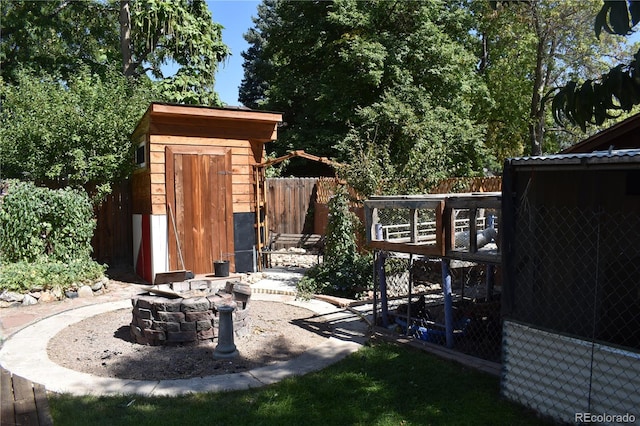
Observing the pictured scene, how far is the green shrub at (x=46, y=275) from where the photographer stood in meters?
7.51

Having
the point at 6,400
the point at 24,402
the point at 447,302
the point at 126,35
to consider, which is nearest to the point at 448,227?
the point at 447,302

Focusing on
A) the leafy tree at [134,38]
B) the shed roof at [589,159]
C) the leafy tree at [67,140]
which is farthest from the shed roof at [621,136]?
the leafy tree at [134,38]

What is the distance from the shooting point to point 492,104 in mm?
20906

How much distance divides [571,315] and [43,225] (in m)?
8.08

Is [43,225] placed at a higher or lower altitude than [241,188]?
lower

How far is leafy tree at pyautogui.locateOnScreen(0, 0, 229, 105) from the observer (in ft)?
48.6

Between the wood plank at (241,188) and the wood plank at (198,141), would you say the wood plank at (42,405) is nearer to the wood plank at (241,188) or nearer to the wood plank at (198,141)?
the wood plank at (198,141)

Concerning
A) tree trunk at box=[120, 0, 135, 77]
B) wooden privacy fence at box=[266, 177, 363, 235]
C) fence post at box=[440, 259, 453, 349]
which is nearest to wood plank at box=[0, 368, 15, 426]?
fence post at box=[440, 259, 453, 349]

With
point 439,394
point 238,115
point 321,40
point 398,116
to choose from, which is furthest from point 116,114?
point 321,40

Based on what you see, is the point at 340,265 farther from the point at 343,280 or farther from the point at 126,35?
the point at 126,35

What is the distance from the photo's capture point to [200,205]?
29.3 ft

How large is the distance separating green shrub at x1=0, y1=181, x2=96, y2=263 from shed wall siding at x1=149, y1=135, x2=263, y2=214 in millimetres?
1464

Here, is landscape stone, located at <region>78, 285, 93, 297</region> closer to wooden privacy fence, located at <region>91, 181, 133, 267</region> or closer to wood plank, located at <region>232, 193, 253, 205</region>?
wooden privacy fence, located at <region>91, 181, 133, 267</region>

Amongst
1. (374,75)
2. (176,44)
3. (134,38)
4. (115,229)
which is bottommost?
(115,229)
